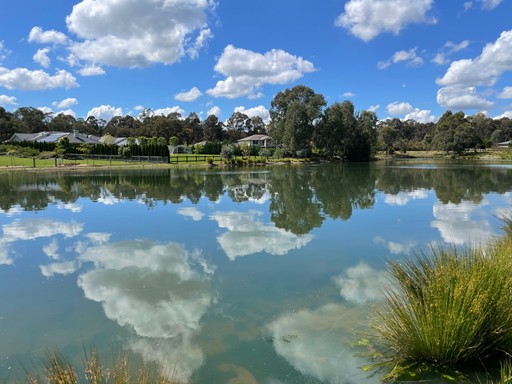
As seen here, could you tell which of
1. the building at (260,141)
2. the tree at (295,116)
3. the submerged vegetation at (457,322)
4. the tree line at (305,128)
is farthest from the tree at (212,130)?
the submerged vegetation at (457,322)

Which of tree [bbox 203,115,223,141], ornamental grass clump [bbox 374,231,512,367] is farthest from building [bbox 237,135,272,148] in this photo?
ornamental grass clump [bbox 374,231,512,367]

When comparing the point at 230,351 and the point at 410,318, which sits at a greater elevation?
the point at 410,318

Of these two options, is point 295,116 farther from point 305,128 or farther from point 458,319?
point 458,319

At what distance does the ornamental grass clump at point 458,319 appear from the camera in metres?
4.11

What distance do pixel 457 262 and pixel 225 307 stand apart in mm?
3956

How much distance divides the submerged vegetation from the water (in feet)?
2.38

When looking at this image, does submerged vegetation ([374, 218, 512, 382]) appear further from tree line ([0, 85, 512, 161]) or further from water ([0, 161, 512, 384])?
tree line ([0, 85, 512, 161])

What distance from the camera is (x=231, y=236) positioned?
40.8 feet

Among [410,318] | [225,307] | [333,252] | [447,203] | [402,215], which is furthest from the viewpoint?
[447,203]

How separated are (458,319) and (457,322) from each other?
51 mm

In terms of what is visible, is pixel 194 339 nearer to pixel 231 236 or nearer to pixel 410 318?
pixel 410 318

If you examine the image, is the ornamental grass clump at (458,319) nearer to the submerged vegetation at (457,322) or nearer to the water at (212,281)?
the submerged vegetation at (457,322)

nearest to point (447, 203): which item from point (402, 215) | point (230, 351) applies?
point (402, 215)

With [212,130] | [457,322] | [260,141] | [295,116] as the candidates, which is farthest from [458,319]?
[212,130]
